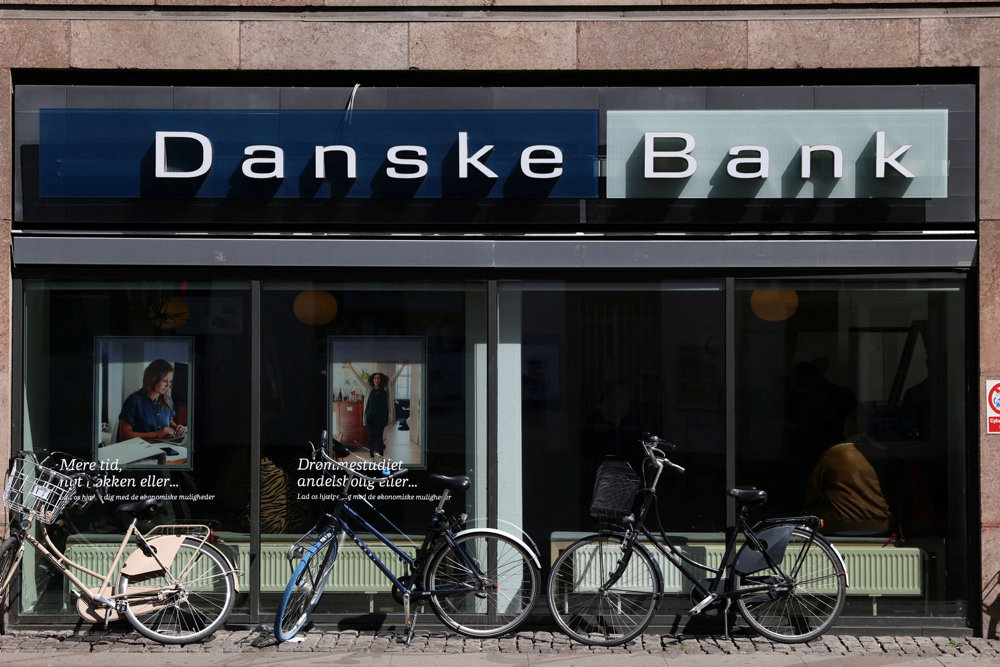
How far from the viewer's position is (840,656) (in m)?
7.78

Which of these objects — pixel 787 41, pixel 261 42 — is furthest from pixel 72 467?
pixel 787 41

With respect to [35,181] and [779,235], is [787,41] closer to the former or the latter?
[779,235]

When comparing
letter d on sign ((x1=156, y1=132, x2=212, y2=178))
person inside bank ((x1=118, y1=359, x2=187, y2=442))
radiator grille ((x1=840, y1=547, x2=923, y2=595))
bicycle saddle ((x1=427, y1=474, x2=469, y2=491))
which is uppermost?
letter d on sign ((x1=156, y1=132, x2=212, y2=178))

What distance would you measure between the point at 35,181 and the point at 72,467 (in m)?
2.14

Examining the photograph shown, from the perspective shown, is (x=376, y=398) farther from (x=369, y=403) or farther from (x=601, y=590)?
(x=601, y=590)

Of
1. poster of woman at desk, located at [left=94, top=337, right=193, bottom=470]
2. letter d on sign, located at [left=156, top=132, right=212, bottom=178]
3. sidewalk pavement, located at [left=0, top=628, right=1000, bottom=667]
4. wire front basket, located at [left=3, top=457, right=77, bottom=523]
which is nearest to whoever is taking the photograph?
sidewalk pavement, located at [left=0, top=628, right=1000, bottom=667]

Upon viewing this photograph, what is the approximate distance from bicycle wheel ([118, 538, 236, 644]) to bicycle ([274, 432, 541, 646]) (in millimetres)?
456

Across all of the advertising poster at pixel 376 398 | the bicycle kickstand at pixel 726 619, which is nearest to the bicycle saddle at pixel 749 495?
the bicycle kickstand at pixel 726 619

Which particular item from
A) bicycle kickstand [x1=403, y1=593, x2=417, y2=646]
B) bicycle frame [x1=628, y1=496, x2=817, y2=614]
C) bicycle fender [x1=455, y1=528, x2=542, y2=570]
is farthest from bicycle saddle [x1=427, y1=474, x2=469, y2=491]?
bicycle frame [x1=628, y1=496, x2=817, y2=614]

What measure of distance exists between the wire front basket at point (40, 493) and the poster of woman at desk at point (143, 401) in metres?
0.47

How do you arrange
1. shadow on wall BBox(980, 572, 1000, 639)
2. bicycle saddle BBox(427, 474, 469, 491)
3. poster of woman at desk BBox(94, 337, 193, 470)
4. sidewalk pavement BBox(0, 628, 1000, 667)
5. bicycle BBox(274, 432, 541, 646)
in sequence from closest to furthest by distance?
sidewalk pavement BBox(0, 628, 1000, 667)
bicycle BBox(274, 432, 541, 646)
bicycle saddle BBox(427, 474, 469, 491)
shadow on wall BBox(980, 572, 1000, 639)
poster of woman at desk BBox(94, 337, 193, 470)

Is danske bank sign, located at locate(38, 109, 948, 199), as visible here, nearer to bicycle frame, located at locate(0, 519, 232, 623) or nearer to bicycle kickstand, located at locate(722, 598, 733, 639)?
bicycle frame, located at locate(0, 519, 232, 623)

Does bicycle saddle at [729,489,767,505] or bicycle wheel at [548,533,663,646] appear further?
bicycle wheel at [548,533,663,646]

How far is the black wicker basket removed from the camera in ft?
27.9
